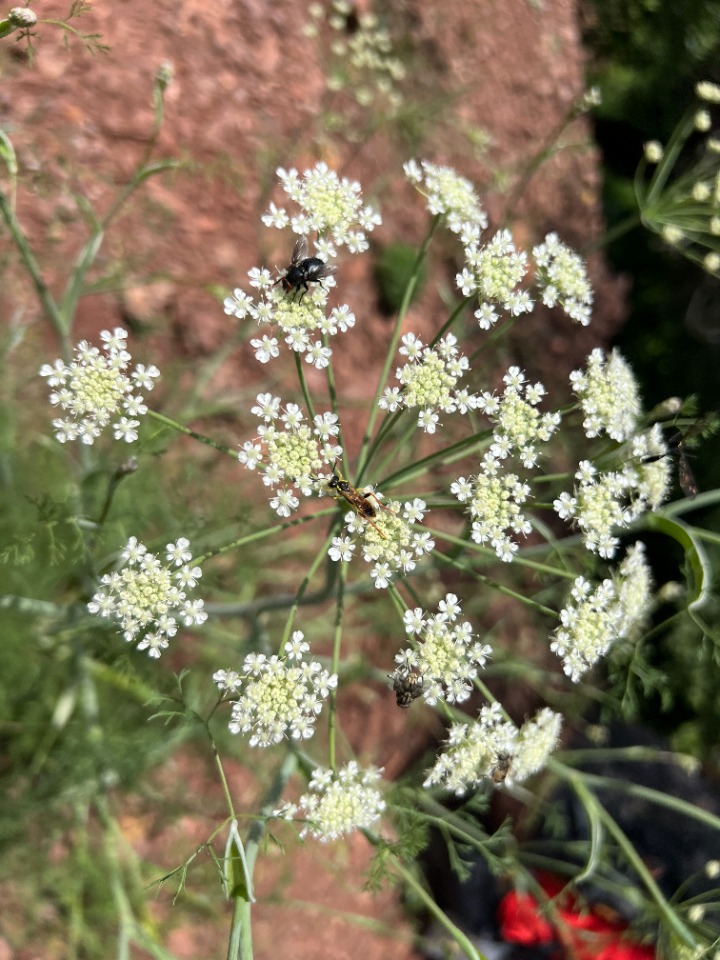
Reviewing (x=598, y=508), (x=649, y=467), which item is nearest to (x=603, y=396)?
(x=649, y=467)

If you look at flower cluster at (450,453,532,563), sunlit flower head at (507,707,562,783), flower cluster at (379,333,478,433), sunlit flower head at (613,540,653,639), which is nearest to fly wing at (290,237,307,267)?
flower cluster at (379,333,478,433)

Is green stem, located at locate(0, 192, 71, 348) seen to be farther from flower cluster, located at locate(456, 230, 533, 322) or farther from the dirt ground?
flower cluster, located at locate(456, 230, 533, 322)

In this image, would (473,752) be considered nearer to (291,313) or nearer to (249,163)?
(291,313)

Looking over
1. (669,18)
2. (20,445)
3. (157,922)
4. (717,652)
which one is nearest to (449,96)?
(669,18)

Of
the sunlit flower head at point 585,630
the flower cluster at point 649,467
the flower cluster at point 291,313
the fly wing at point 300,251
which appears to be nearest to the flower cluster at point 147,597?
the flower cluster at point 291,313

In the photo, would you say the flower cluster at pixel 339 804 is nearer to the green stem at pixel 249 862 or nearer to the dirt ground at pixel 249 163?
the green stem at pixel 249 862
